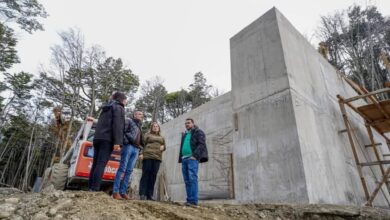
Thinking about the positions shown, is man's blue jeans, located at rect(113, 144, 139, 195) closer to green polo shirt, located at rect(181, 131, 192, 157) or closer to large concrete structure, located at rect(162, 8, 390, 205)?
green polo shirt, located at rect(181, 131, 192, 157)

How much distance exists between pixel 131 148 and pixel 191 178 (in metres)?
1.04

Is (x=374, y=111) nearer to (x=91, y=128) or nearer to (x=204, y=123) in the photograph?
(x=204, y=123)

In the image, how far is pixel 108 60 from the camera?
747 inches

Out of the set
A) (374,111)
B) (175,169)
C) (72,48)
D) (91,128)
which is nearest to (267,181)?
(374,111)

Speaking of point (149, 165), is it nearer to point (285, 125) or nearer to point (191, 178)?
point (191, 178)

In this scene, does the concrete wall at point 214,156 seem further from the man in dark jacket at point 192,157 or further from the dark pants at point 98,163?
the dark pants at point 98,163

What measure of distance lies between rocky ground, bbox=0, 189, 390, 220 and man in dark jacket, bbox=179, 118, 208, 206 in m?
0.38

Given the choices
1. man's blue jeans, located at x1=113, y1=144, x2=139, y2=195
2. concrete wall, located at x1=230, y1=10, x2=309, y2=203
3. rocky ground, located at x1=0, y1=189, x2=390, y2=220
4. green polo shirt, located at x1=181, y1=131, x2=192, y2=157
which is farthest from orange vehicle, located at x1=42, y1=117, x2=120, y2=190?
concrete wall, located at x1=230, y1=10, x2=309, y2=203

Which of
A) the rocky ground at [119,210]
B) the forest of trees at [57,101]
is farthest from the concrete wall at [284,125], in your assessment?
the forest of trees at [57,101]

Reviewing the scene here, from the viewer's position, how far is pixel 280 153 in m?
3.56

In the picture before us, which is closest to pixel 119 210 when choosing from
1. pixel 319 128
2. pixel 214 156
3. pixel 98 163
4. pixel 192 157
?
pixel 98 163

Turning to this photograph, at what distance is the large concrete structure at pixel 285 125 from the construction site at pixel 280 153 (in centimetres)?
2

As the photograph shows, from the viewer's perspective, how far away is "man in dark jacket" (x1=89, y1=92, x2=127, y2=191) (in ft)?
9.30

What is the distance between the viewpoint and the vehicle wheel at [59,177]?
538 cm
